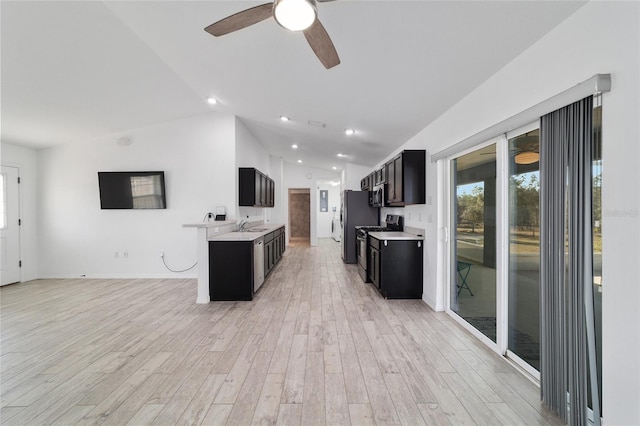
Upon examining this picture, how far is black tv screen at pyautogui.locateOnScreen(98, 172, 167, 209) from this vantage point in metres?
5.26

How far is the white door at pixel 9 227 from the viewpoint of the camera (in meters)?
4.86

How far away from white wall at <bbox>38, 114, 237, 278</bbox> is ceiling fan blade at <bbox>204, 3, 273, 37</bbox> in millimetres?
3675

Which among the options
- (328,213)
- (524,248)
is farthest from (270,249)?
(328,213)

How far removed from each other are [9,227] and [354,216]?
670 centimetres

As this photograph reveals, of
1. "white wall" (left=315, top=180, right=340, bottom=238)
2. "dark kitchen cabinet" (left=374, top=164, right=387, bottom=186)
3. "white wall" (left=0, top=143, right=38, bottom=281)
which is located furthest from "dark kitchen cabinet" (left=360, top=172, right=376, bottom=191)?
"white wall" (left=0, top=143, right=38, bottom=281)

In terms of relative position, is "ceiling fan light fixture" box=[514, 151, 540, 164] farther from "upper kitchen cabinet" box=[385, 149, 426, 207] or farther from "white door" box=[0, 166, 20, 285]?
"white door" box=[0, 166, 20, 285]

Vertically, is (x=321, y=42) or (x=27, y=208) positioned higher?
(x=321, y=42)

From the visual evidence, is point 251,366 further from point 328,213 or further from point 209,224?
point 328,213

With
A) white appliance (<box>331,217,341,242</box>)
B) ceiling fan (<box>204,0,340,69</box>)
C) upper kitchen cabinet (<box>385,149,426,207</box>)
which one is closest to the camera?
ceiling fan (<box>204,0,340,69</box>)

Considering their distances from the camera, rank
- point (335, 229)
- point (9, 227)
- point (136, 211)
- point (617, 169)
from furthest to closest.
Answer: point (335, 229), point (136, 211), point (9, 227), point (617, 169)

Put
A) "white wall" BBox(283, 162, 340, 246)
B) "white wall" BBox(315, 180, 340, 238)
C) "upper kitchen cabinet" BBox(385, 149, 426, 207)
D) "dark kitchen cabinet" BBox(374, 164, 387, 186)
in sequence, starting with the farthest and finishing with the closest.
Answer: "white wall" BBox(315, 180, 340, 238) < "white wall" BBox(283, 162, 340, 246) < "dark kitchen cabinet" BBox(374, 164, 387, 186) < "upper kitchen cabinet" BBox(385, 149, 426, 207)

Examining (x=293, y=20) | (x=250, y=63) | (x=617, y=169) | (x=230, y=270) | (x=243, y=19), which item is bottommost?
(x=230, y=270)

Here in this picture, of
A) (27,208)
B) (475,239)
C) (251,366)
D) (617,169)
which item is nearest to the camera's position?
(617,169)

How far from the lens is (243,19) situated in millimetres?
1687
